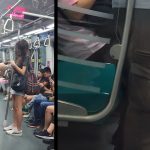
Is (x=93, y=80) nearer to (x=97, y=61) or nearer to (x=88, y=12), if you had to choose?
(x=97, y=61)

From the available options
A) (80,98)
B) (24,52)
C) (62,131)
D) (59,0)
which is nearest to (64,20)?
(59,0)

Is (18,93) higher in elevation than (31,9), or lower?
lower

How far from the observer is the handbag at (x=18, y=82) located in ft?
3.98

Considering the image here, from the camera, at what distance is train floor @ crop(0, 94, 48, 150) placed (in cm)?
122

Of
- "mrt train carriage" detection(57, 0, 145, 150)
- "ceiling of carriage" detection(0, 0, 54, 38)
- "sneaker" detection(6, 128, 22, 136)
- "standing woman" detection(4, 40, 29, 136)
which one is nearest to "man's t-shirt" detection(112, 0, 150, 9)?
"mrt train carriage" detection(57, 0, 145, 150)

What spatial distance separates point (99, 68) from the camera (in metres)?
1.22

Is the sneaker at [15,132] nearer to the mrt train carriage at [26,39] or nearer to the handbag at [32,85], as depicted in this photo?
→ the mrt train carriage at [26,39]

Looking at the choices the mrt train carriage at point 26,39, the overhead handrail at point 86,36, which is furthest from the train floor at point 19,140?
the overhead handrail at point 86,36

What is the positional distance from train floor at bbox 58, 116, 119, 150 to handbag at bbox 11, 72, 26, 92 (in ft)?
0.74

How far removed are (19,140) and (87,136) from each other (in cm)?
28

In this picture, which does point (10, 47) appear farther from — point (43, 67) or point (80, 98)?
point (80, 98)

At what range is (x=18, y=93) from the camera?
1.22m

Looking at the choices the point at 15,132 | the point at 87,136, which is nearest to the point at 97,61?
the point at 87,136

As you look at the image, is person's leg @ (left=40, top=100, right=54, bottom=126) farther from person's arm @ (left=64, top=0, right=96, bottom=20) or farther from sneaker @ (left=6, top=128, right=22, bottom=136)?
person's arm @ (left=64, top=0, right=96, bottom=20)
